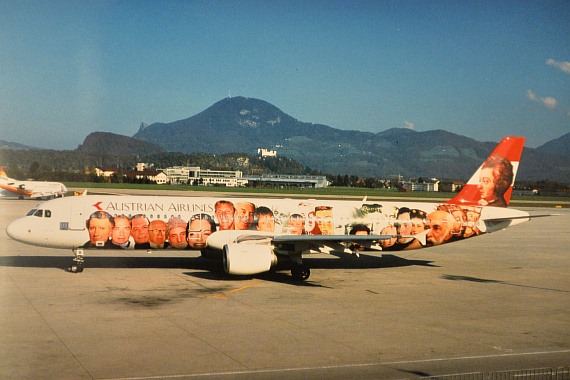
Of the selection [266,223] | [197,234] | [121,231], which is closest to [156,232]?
[121,231]

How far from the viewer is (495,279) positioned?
35000 millimetres

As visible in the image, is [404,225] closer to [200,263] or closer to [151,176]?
[200,263]

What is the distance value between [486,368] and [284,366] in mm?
5637

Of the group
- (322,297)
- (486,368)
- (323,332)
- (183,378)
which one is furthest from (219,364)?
(322,297)

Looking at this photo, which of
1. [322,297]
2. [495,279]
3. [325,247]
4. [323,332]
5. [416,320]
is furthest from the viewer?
[495,279]

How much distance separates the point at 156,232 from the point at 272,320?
1163 cm

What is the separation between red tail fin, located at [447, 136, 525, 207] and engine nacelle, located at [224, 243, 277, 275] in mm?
15243

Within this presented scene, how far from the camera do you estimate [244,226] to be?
3366cm

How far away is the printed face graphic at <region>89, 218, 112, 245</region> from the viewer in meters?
32.0

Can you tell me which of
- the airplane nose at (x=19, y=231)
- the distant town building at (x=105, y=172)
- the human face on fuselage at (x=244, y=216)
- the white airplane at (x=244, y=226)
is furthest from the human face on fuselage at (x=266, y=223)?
the distant town building at (x=105, y=172)

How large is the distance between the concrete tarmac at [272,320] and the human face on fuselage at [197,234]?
167cm

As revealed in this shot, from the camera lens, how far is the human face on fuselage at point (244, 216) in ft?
110

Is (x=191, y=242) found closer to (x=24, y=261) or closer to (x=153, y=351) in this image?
(x=24, y=261)

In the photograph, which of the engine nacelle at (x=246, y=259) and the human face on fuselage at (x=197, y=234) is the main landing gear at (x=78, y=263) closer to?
the human face on fuselage at (x=197, y=234)
